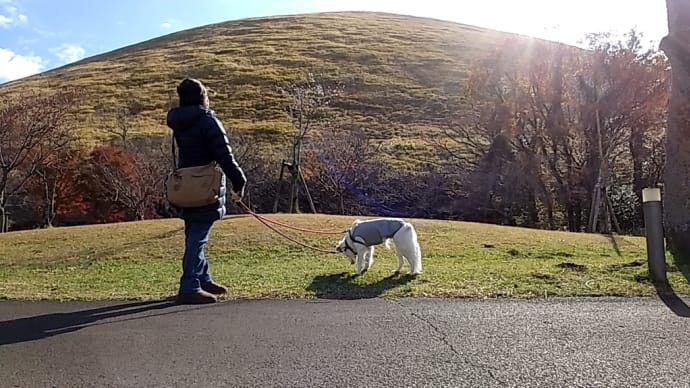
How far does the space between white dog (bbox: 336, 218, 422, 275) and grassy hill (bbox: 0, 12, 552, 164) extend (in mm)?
25656

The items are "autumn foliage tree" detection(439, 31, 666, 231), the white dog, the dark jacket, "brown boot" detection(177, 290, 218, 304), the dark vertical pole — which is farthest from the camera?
"autumn foliage tree" detection(439, 31, 666, 231)

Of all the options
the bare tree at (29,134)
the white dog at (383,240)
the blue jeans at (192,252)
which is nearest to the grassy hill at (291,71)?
the bare tree at (29,134)

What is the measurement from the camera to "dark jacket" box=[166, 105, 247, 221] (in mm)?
6371

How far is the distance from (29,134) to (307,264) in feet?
44.1

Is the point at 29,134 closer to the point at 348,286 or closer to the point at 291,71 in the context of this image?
the point at 348,286

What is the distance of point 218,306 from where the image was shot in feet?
21.3

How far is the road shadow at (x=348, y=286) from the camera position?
7.08 metres

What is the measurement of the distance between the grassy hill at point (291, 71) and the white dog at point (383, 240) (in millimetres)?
25656

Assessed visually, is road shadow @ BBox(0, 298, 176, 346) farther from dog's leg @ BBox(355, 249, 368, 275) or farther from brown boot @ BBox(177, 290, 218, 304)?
dog's leg @ BBox(355, 249, 368, 275)

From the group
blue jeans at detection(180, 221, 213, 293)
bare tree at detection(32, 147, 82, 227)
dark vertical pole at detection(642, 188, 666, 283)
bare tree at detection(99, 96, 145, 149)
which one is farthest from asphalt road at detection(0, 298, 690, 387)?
bare tree at detection(99, 96, 145, 149)

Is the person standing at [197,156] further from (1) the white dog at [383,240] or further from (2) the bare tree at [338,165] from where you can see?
(2) the bare tree at [338,165]

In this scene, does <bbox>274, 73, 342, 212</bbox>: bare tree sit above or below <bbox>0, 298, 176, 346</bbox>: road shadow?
above

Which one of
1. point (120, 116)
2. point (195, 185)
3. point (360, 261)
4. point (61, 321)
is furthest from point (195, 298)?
point (120, 116)

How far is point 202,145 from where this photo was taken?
21.4 ft
